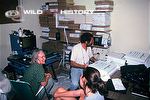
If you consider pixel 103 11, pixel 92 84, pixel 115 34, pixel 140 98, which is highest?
pixel 103 11

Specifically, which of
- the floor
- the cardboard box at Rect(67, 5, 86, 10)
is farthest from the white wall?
the floor

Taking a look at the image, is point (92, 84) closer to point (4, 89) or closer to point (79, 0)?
point (4, 89)

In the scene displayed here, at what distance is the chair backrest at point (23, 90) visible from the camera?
2.68 metres

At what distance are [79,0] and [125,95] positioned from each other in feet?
11.7

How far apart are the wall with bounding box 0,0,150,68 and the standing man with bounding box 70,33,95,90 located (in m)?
1.39

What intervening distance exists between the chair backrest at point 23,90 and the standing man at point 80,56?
935 mm

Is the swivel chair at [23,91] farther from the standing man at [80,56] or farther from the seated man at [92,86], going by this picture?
the standing man at [80,56]

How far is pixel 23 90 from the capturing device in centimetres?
276

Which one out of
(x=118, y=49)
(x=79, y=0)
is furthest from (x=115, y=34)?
(x=79, y=0)

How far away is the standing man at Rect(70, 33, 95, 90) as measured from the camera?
11.9ft

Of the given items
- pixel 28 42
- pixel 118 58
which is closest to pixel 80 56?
pixel 118 58

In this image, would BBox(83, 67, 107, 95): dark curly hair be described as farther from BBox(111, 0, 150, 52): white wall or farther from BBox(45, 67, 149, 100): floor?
BBox(111, 0, 150, 52): white wall

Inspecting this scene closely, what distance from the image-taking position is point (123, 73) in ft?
9.62

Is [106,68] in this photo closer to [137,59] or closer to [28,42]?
[137,59]
